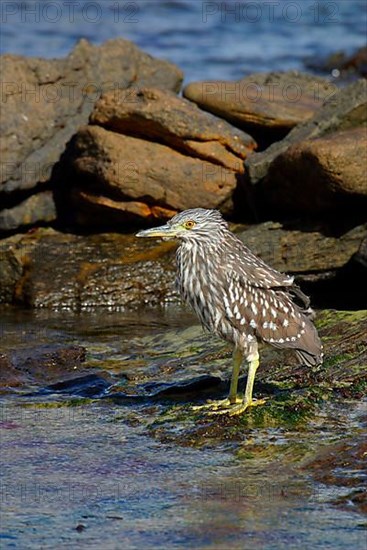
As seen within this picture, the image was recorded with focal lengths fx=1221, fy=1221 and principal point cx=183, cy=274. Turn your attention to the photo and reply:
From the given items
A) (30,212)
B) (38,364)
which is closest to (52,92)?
(30,212)

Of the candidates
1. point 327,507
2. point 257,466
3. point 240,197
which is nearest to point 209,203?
point 240,197

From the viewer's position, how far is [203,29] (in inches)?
955

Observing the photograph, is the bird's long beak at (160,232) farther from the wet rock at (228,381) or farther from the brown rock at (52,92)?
the brown rock at (52,92)

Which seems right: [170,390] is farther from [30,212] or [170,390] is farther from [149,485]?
[30,212]

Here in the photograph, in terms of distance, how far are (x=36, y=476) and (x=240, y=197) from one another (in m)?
5.67

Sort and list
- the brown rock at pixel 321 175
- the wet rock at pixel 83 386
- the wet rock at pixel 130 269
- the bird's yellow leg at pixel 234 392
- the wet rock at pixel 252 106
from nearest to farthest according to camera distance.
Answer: the bird's yellow leg at pixel 234 392, the wet rock at pixel 83 386, the brown rock at pixel 321 175, the wet rock at pixel 130 269, the wet rock at pixel 252 106

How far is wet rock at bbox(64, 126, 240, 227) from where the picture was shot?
36.8 feet

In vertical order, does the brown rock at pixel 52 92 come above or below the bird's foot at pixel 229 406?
above

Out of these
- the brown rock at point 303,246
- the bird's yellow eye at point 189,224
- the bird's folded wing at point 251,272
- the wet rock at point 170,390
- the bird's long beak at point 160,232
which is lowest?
the wet rock at point 170,390

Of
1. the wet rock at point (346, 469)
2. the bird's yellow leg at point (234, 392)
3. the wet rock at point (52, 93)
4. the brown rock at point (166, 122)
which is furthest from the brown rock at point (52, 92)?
the wet rock at point (346, 469)

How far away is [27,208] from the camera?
11.7m

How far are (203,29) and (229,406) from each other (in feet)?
58.1

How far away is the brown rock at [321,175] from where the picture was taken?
1030 centimetres

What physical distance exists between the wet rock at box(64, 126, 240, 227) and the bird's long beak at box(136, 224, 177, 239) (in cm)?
374
